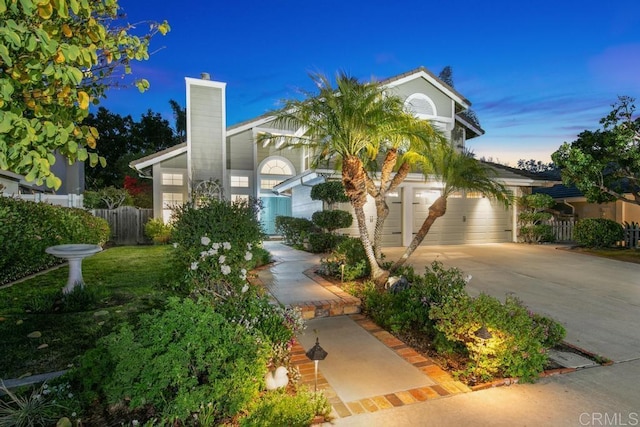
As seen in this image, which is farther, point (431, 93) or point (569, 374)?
point (431, 93)

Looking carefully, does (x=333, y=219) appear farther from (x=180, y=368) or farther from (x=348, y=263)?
(x=180, y=368)

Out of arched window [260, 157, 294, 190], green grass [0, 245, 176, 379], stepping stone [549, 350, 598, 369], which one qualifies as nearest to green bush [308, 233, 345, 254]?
green grass [0, 245, 176, 379]

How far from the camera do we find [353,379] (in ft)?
10.9

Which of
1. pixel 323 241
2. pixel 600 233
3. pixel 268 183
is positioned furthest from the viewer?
pixel 268 183

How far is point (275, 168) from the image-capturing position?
17.3 m

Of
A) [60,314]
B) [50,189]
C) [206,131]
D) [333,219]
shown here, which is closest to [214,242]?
[60,314]

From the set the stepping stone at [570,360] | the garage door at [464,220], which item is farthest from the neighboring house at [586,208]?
the stepping stone at [570,360]

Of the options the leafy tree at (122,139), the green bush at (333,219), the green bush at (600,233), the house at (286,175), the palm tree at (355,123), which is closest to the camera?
the palm tree at (355,123)

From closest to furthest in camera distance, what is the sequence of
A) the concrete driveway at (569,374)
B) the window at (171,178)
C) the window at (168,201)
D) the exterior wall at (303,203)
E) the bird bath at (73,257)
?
1. the concrete driveway at (569,374)
2. the bird bath at (73,257)
3. the exterior wall at (303,203)
4. the window at (168,201)
5. the window at (171,178)

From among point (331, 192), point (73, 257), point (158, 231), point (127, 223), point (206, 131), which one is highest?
point (206, 131)

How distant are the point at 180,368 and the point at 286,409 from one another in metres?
0.84

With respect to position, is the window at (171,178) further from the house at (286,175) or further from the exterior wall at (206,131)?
the exterior wall at (206,131)

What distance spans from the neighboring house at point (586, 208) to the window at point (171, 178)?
16562 mm

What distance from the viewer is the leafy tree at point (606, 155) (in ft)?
35.9
